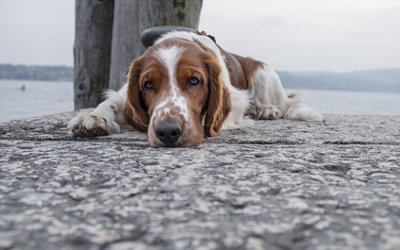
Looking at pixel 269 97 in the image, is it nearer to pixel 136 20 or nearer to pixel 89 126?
pixel 136 20

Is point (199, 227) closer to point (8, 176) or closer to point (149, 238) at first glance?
point (149, 238)

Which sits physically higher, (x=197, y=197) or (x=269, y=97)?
(x=269, y=97)

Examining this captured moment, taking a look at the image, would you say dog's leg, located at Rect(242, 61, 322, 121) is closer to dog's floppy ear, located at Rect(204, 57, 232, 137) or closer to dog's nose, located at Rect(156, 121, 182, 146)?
dog's floppy ear, located at Rect(204, 57, 232, 137)

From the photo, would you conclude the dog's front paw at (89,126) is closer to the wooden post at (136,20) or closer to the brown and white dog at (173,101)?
the brown and white dog at (173,101)

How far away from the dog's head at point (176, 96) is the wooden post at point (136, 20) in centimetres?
165

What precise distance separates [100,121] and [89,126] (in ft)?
0.37

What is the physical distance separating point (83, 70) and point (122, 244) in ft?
15.2

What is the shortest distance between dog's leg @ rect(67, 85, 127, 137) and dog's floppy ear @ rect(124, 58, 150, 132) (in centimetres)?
18

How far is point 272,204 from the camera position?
3.85 feet

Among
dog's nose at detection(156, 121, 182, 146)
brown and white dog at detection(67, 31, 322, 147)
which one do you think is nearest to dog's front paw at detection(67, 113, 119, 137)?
brown and white dog at detection(67, 31, 322, 147)

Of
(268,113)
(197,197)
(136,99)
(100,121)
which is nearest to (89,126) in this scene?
(100,121)

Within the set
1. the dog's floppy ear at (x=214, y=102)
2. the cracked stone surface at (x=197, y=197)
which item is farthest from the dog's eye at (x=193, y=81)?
the cracked stone surface at (x=197, y=197)

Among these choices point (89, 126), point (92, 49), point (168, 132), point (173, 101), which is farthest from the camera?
point (92, 49)

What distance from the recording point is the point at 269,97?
4.43m
